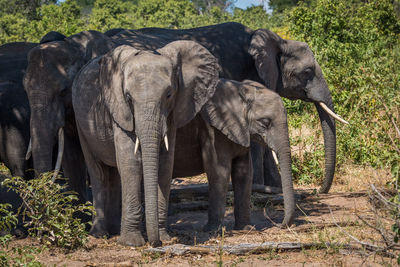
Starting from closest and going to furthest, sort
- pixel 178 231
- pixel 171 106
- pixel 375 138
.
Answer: pixel 171 106
pixel 178 231
pixel 375 138

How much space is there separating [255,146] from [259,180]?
0.51 metres

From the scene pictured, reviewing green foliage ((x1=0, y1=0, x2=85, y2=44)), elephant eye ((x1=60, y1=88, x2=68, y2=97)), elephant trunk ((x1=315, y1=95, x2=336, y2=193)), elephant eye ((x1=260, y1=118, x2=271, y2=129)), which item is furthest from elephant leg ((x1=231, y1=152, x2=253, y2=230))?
green foliage ((x1=0, y1=0, x2=85, y2=44))

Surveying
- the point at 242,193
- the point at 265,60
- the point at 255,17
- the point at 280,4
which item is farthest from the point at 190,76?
the point at 280,4

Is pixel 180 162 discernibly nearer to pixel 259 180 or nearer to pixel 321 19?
pixel 259 180

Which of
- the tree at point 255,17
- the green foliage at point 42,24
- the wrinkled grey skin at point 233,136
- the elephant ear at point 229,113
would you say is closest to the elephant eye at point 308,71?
the wrinkled grey skin at point 233,136

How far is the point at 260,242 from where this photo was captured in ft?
20.1

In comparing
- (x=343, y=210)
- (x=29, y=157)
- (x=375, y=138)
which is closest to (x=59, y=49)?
(x=29, y=157)

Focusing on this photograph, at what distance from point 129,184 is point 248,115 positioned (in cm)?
170

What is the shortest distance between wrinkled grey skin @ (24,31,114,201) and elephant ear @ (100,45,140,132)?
1.09m

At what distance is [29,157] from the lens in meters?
7.40

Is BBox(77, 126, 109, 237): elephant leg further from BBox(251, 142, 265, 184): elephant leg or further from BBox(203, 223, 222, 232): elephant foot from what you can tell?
BBox(251, 142, 265, 184): elephant leg

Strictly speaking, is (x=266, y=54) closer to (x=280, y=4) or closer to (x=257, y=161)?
(x=257, y=161)

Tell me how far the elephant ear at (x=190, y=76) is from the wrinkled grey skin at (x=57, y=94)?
4.93ft

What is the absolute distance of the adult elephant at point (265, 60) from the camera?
9.02 metres
